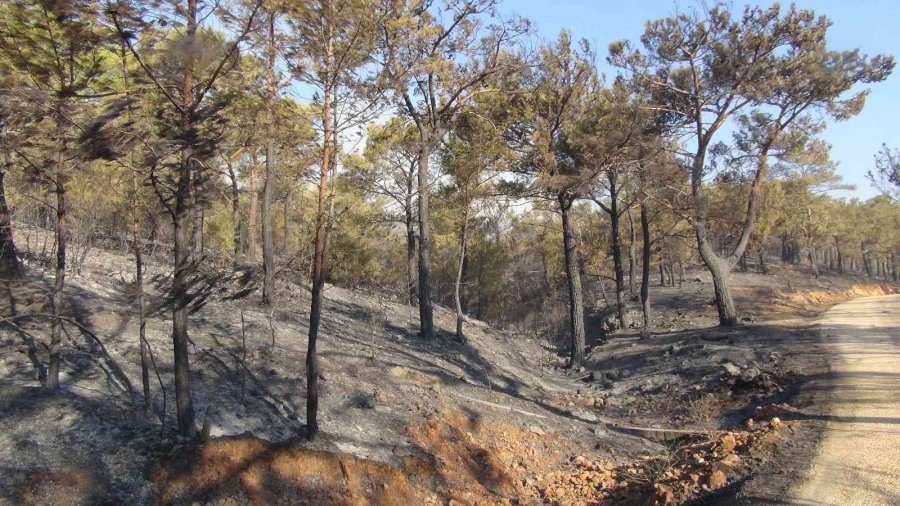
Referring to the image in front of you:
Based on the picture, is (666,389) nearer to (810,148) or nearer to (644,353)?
(644,353)

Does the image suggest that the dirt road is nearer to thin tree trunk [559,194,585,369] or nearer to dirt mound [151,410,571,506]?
dirt mound [151,410,571,506]

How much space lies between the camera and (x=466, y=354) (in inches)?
648

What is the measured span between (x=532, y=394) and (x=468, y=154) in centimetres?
717

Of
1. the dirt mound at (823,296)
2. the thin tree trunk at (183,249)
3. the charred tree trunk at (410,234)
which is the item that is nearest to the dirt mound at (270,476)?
the thin tree trunk at (183,249)

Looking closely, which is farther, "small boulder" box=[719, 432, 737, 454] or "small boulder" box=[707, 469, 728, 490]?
"small boulder" box=[719, 432, 737, 454]

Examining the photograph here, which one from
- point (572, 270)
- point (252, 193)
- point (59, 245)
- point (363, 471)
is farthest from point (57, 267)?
point (572, 270)

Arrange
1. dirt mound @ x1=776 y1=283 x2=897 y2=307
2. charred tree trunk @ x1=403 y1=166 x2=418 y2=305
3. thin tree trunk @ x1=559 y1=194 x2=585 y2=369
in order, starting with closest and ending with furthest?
thin tree trunk @ x1=559 y1=194 x2=585 y2=369, charred tree trunk @ x1=403 y1=166 x2=418 y2=305, dirt mound @ x1=776 y1=283 x2=897 y2=307

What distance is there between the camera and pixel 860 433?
7.94 m

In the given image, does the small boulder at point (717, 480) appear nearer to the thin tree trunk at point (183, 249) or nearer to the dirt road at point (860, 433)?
the dirt road at point (860, 433)

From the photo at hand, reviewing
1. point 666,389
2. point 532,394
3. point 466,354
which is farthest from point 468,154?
point 666,389

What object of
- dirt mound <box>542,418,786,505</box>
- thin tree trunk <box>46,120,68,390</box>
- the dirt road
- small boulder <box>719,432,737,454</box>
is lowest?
dirt mound <box>542,418,786,505</box>

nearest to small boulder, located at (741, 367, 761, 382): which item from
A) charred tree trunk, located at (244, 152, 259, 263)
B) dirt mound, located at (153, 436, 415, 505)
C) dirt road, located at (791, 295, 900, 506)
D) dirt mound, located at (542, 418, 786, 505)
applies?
dirt road, located at (791, 295, 900, 506)

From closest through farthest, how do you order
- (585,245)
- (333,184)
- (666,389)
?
(333,184) → (666,389) → (585,245)

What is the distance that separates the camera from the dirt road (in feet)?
20.1
